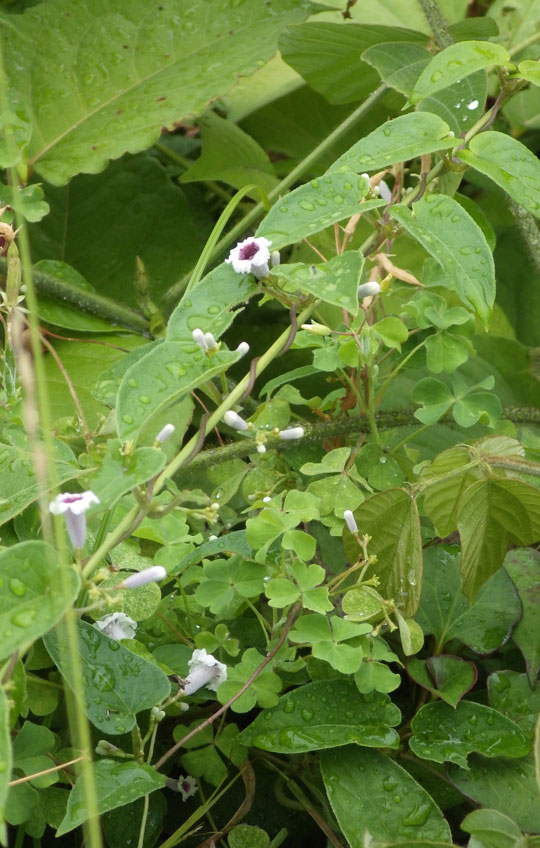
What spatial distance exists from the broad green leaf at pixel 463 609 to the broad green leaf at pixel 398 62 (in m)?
0.60

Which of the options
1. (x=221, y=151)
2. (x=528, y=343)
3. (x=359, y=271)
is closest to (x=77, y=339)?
(x=221, y=151)

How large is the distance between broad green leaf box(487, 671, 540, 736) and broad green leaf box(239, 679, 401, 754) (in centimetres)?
A: 11

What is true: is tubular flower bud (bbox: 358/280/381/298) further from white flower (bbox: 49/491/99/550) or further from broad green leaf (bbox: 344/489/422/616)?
white flower (bbox: 49/491/99/550)

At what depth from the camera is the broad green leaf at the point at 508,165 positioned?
0.78 meters

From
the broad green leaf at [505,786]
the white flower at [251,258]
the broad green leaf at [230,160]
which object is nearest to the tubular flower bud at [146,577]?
the white flower at [251,258]

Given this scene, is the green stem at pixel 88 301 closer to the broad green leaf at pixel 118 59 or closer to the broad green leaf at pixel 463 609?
the broad green leaf at pixel 118 59

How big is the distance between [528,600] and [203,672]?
346mm

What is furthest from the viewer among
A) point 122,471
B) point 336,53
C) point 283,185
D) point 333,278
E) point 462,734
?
point 336,53

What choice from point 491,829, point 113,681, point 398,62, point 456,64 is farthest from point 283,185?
point 491,829

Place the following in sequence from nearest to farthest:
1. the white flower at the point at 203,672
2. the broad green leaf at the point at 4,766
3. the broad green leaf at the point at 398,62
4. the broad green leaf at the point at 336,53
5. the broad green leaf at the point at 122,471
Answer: the broad green leaf at the point at 4,766 → the broad green leaf at the point at 122,471 → the white flower at the point at 203,672 → the broad green leaf at the point at 398,62 → the broad green leaf at the point at 336,53

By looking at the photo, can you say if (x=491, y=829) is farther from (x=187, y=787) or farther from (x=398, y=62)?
(x=398, y=62)

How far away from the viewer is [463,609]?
0.90m

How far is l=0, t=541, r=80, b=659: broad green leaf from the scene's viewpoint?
1.72 feet

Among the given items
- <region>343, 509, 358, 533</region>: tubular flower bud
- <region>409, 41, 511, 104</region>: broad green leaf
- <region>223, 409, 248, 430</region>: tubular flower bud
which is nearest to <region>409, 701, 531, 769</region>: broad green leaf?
<region>343, 509, 358, 533</region>: tubular flower bud
